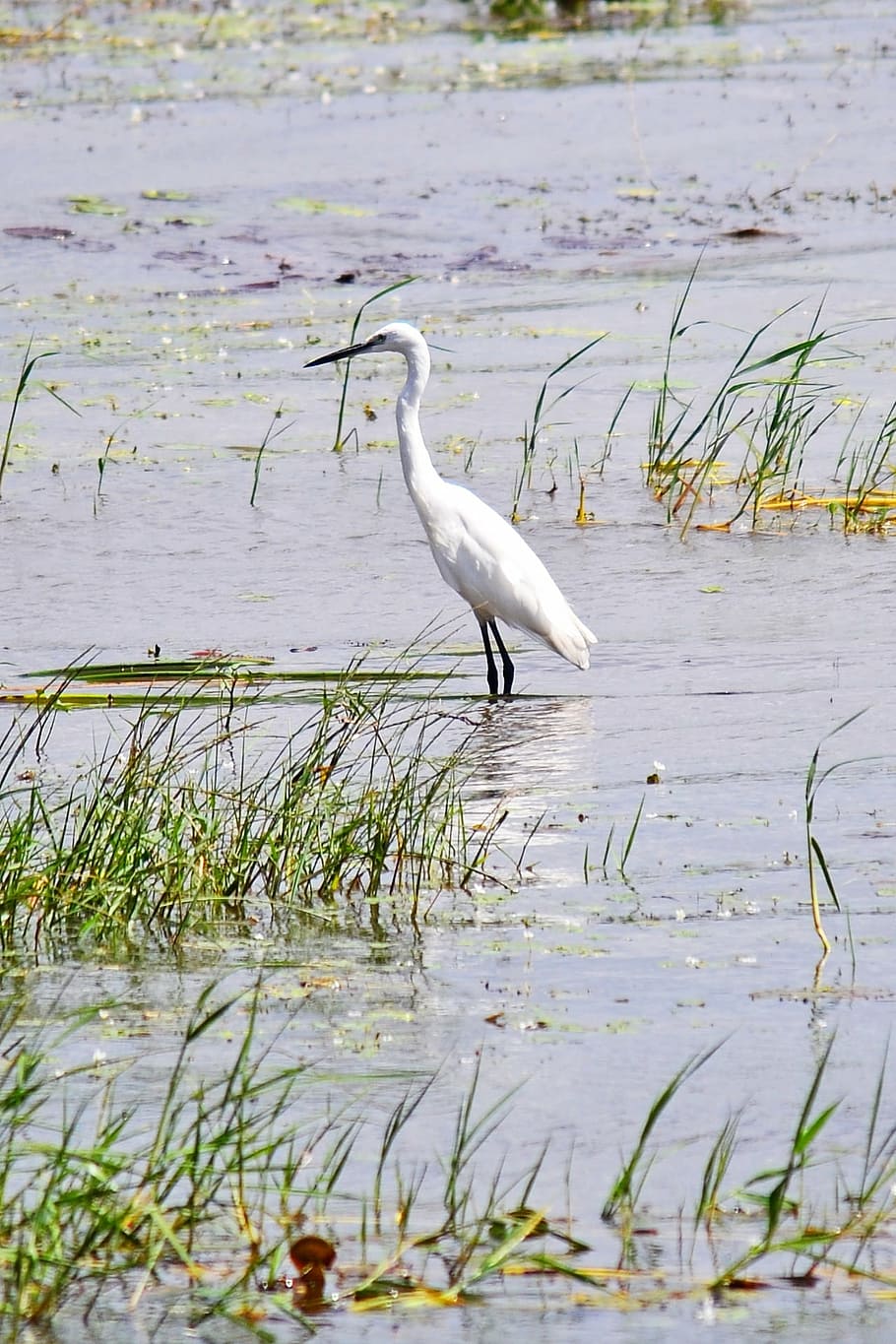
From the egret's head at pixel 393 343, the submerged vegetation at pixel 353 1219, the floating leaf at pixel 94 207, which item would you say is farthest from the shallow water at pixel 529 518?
the egret's head at pixel 393 343

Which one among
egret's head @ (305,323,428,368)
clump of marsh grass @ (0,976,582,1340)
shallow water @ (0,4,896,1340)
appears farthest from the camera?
egret's head @ (305,323,428,368)

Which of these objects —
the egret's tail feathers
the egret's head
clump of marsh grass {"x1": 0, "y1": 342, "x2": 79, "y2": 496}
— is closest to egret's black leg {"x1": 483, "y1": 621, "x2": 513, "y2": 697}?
the egret's tail feathers

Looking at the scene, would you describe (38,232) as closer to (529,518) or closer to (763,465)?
(529,518)

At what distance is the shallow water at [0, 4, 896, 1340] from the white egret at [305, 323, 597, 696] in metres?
0.20

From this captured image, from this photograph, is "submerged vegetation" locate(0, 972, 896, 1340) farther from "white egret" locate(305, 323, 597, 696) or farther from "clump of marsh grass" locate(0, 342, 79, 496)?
"clump of marsh grass" locate(0, 342, 79, 496)

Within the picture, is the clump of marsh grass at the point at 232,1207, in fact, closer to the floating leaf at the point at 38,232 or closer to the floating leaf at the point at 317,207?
the floating leaf at the point at 38,232

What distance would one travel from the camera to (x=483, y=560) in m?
7.80

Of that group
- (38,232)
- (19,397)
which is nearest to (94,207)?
(38,232)

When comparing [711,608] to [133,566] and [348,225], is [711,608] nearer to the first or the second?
[133,566]

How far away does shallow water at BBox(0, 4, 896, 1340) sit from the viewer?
3.98 metres

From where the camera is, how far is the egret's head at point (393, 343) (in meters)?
8.46

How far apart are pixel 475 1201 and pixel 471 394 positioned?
28.0 feet

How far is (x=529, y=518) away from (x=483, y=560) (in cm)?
178

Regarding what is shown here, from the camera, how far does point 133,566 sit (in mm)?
8898
